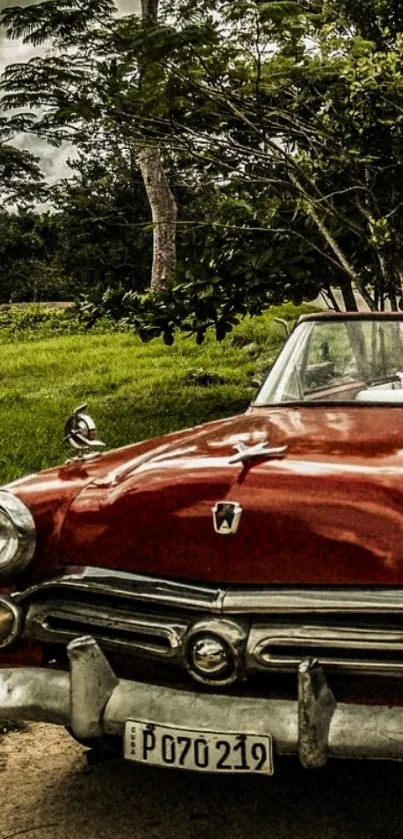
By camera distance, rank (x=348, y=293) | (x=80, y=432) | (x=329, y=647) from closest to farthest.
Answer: (x=329, y=647) < (x=80, y=432) < (x=348, y=293)

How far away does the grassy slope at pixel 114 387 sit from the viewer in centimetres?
993

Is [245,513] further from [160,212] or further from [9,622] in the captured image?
[160,212]

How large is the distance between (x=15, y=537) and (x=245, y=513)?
652mm

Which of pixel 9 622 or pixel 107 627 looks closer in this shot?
pixel 107 627

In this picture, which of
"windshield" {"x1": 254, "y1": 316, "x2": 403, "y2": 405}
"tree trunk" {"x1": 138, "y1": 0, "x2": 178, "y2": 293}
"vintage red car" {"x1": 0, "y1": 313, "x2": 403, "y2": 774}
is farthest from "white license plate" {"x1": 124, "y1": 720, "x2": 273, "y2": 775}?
"tree trunk" {"x1": 138, "y1": 0, "x2": 178, "y2": 293}

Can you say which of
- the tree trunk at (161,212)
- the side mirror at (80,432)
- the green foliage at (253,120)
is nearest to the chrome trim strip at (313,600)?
the side mirror at (80,432)

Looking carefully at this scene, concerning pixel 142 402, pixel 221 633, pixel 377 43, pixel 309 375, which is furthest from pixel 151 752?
pixel 142 402

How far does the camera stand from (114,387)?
13.4 m

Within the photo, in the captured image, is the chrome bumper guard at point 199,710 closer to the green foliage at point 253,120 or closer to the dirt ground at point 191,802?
the dirt ground at point 191,802

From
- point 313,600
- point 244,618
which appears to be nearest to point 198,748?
point 244,618

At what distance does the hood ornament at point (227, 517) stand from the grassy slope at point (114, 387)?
17.1ft

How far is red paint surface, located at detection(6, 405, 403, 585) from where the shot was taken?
8.77ft

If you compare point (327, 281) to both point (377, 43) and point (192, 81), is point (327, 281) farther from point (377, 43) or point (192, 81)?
point (192, 81)

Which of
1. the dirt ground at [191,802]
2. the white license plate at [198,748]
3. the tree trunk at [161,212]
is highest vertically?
the tree trunk at [161,212]
